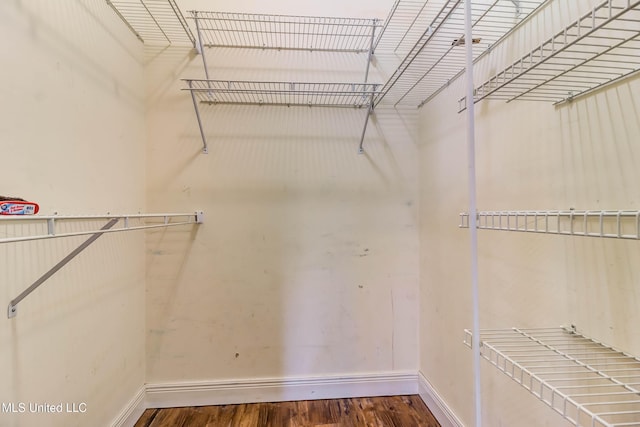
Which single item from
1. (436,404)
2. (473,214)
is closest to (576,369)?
(473,214)

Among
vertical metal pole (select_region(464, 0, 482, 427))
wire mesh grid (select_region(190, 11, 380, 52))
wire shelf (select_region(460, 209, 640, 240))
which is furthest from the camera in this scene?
wire mesh grid (select_region(190, 11, 380, 52))

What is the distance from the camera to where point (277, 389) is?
1644 millimetres

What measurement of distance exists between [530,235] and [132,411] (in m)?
1.96

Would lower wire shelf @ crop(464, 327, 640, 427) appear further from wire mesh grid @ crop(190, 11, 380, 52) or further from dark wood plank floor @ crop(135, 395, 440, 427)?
wire mesh grid @ crop(190, 11, 380, 52)

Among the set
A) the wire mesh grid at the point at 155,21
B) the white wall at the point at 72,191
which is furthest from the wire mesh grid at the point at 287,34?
the white wall at the point at 72,191

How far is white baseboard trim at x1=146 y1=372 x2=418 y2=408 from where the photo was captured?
1.60 metres

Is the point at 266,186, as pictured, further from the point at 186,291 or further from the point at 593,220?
the point at 593,220

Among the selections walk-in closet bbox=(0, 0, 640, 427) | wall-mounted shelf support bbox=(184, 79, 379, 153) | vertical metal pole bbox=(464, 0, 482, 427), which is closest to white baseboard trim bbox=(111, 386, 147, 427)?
walk-in closet bbox=(0, 0, 640, 427)

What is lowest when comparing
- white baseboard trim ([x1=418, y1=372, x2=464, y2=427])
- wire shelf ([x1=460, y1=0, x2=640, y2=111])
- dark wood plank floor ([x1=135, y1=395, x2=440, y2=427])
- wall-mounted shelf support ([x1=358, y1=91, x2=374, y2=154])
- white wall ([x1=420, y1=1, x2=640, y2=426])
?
dark wood plank floor ([x1=135, y1=395, x2=440, y2=427])

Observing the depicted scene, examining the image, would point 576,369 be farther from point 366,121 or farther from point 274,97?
point 274,97

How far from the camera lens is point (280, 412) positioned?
1.56 meters

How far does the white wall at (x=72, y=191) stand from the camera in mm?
864

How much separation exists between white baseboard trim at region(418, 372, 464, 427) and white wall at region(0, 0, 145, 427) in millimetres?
1581

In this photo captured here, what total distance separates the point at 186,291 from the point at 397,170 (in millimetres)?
1415
